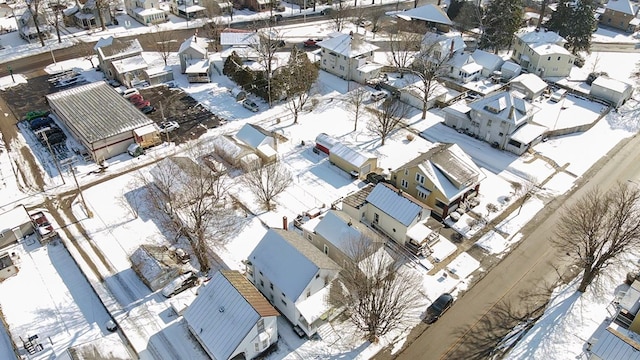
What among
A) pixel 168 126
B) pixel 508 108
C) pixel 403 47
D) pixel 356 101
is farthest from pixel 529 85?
pixel 168 126

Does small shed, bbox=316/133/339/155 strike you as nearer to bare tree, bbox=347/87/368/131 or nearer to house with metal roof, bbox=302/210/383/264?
bare tree, bbox=347/87/368/131

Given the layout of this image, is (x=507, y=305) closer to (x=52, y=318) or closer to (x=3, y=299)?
(x=52, y=318)

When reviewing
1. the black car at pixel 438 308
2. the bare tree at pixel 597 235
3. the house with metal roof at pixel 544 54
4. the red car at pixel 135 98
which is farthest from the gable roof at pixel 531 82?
the red car at pixel 135 98

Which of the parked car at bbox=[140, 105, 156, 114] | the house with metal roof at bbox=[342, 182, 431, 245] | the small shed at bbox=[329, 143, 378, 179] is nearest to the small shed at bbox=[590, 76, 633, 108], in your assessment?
the small shed at bbox=[329, 143, 378, 179]

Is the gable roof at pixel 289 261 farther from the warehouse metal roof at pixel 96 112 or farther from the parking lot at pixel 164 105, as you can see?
the warehouse metal roof at pixel 96 112

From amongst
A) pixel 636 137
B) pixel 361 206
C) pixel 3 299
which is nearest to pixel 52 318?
pixel 3 299

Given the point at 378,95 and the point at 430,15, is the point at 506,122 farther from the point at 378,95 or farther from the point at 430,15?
the point at 430,15
